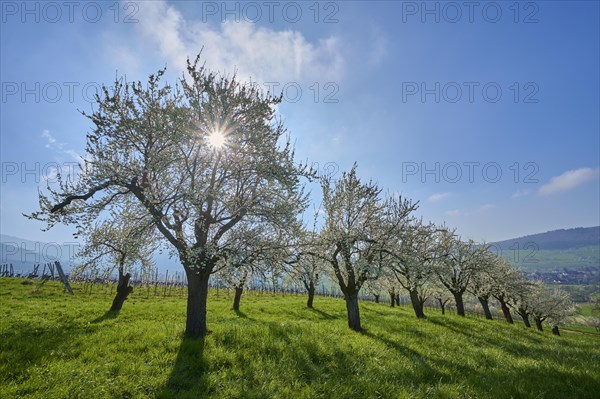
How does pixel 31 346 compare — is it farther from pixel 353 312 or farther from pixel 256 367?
pixel 353 312

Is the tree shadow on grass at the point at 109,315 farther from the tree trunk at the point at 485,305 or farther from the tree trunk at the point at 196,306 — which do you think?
the tree trunk at the point at 485,305

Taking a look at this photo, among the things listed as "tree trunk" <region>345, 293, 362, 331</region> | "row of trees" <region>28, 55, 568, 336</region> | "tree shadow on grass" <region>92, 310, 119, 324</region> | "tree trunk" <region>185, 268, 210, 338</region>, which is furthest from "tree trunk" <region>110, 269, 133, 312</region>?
"tree trunk" <region>345, 293, 362, 331</region>

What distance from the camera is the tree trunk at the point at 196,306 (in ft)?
48.1

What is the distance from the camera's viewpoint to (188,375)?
33.6 ft

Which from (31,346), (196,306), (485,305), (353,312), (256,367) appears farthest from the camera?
(485,305)

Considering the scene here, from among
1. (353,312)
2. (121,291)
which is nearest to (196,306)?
(353,312)

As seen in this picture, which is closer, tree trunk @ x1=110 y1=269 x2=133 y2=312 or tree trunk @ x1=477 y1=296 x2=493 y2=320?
tree trunk @ x1=110 y1=269 x2=133 y2=312

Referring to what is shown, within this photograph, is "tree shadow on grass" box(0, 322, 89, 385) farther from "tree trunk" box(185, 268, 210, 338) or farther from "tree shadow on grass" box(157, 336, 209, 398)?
"tree trunk" box(185, 268, 210, 338)

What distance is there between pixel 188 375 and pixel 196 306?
16.5 ft

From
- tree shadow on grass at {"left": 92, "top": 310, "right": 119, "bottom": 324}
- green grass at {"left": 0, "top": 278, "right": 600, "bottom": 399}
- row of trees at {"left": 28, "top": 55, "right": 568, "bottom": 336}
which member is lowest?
tree shadow on grass at {"left": 92, "top": 310, "right": 119, "bottom": 324}

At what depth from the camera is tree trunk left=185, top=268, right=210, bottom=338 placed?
14648 millimetres

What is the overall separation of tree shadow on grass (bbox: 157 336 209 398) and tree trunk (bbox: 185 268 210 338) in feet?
5.73

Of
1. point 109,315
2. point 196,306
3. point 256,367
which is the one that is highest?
point 196,306

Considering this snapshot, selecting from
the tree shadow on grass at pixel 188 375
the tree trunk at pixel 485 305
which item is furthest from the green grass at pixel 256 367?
the tree trunk at pixel 485 305
